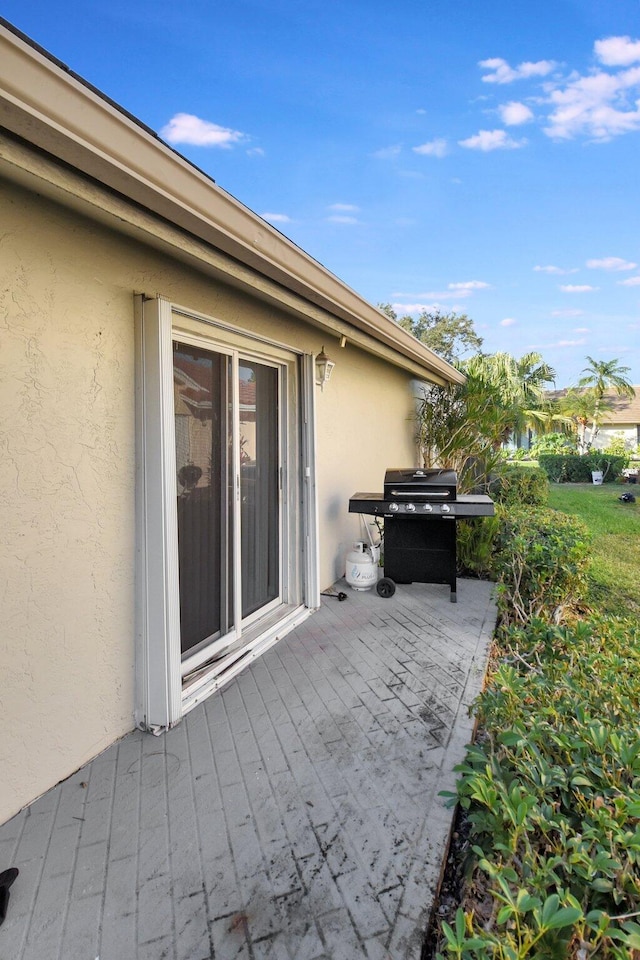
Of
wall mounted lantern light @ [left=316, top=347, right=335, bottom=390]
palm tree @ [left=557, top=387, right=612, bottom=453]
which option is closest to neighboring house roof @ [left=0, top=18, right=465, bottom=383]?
wall mounted lantern light @ [left=316, top=347, right=335, bottom=390]

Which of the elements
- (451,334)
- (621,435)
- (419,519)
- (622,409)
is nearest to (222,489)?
(419,519)

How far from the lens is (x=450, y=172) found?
39.1ft

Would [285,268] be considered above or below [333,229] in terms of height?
below

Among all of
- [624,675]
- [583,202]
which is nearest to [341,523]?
[624,675]

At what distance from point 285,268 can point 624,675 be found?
303 centimetres

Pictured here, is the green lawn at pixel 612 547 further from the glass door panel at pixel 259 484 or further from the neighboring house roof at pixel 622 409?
the neighboring house roof at pixel 622 409

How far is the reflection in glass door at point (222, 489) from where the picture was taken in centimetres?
334

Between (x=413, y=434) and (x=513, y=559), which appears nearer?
(x=513, y=559)

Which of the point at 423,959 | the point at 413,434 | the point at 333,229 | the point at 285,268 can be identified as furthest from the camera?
the point at 333,229

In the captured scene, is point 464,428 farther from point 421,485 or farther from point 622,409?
point 622,409

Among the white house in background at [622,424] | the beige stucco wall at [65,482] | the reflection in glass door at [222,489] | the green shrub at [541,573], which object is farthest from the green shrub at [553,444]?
the beige stucco wall at [65,482]

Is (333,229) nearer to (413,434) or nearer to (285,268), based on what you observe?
(413,434)

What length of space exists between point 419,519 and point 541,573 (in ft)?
4.62

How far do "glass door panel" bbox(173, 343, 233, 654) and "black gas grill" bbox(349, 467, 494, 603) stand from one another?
2085 mm
